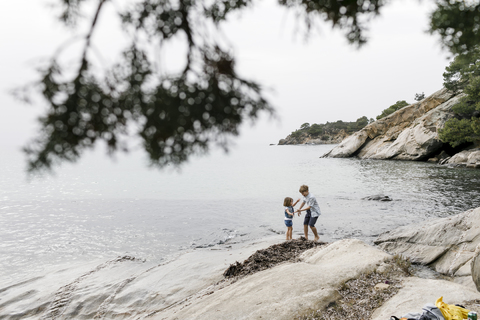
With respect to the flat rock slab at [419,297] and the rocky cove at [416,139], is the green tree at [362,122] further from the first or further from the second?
the flat rock slab at [419,297]

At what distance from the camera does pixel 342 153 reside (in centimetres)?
6075

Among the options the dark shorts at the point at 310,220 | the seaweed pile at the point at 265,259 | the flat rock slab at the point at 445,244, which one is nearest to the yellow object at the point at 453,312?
the flat rock slab at the point at 445,244

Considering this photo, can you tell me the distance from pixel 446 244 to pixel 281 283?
18.0 feet

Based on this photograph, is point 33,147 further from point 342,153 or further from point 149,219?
point 342,153

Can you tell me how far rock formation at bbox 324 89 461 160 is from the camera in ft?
128

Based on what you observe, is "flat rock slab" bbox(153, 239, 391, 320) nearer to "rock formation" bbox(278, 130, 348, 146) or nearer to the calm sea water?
the calm sea water

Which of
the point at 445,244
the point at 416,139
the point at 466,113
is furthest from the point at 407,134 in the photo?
the point at 445,244

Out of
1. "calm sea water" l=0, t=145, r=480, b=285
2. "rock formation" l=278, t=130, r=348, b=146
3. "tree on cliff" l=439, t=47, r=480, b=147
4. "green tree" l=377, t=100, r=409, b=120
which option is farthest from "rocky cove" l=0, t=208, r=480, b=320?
"rock formation" l=278, t=130, r=348, b=146

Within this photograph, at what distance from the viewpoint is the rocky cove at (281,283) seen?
460cm

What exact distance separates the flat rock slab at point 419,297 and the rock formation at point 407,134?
134 ft

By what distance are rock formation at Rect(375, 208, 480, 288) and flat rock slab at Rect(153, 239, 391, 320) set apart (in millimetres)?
1994

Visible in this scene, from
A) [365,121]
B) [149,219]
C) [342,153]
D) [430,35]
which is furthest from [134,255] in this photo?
[365,121]

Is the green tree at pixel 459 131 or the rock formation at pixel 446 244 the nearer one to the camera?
the rock formation at pixel 446 244

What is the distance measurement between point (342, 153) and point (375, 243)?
5422cm
